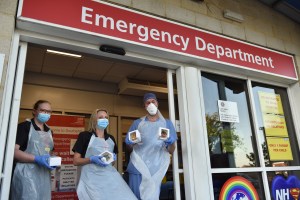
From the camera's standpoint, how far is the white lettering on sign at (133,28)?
224 centimetres

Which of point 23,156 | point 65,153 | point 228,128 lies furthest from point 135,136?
point 65,153

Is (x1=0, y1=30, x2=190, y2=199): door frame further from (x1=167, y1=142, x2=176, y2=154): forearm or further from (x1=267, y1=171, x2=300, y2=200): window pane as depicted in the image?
(x1=267, y1=171, x2=300, y2=200): window pane

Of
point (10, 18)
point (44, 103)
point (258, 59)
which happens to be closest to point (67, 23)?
point (10, 18)

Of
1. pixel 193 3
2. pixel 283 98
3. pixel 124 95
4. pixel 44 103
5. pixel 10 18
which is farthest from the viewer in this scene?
pixel 124 95

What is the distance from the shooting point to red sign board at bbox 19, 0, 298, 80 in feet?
6.84

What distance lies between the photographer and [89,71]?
522cm

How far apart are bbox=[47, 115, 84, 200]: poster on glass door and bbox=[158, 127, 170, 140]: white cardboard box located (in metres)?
2.24

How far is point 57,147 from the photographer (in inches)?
177

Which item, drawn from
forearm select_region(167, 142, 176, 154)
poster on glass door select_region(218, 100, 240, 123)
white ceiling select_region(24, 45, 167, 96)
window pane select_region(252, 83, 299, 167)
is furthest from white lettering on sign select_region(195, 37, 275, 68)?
white ceiling select_region(24, 45, 167, 96)

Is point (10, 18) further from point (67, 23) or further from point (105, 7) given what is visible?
point (105, 7)

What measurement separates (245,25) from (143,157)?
2144 mm

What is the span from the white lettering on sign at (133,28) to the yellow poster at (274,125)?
4.79 feet

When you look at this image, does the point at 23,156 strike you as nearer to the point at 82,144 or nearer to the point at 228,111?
the point at 82,144

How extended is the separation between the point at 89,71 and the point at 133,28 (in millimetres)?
2957
